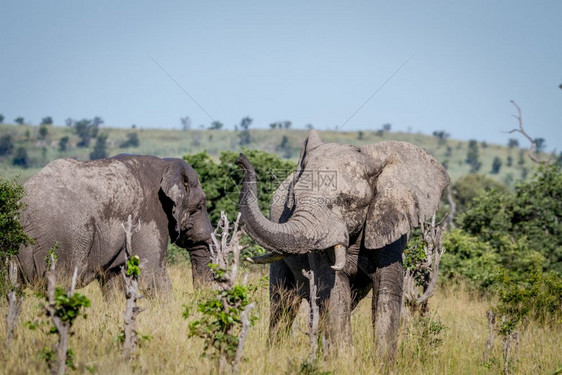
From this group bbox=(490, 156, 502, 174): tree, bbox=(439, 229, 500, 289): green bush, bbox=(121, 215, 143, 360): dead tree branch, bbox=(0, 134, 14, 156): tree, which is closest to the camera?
bbox=(121, 215, 143, 360): dead tree branch

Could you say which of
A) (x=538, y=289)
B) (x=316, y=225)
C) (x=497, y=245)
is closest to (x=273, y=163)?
(x=497, y=245)

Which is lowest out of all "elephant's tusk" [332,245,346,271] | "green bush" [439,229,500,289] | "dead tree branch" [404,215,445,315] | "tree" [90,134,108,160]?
"tree" [90,134,108,160]

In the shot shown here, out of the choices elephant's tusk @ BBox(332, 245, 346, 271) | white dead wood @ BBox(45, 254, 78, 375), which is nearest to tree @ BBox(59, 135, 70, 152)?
elephant's tusk @ BBox(332, 245, 346, 271)

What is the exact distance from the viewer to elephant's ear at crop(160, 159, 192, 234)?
10227mm

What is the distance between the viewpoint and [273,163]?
66.1ft

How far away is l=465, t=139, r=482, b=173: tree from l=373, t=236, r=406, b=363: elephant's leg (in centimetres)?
6884

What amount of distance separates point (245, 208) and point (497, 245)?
474 inches

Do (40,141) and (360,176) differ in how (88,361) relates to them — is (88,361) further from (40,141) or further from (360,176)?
(40,141)

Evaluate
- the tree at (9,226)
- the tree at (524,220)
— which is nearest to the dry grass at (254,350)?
the tree at (9,226)

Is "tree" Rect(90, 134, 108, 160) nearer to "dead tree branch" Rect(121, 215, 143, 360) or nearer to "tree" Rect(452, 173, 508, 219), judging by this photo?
"tree" Rect(452, 173, 508, 219)

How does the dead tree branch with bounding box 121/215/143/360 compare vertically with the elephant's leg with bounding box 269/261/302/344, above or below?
above

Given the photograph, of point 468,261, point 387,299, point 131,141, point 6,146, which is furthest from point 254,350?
point 131,141

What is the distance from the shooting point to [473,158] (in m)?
79.3

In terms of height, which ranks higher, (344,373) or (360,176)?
(360,176)
